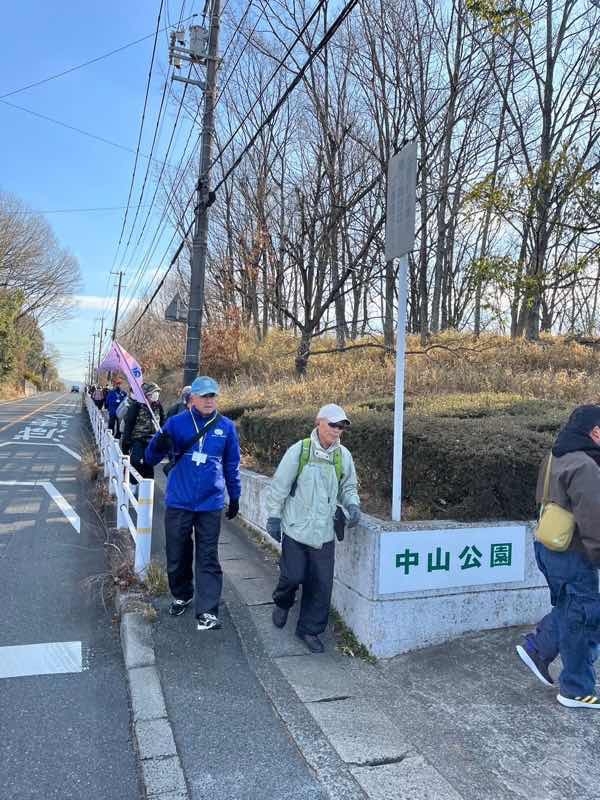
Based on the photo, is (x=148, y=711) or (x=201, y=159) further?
(x=201, y=159)

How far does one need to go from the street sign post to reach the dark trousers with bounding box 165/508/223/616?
1.38 metres

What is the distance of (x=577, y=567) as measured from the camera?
346 centimetres

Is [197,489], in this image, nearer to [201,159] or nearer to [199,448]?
[199,448]

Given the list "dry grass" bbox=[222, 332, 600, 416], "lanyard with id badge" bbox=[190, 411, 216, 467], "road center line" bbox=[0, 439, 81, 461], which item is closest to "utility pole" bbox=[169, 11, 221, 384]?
"dry grass" bbox=[222, 332, 600, 416]

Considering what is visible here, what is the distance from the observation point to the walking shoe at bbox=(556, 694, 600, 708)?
3453 mm

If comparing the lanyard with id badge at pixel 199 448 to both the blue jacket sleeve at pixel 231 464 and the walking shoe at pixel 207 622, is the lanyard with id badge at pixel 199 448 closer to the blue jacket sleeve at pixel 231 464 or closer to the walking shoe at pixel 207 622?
the blue jacket sleeve at pixel 231 464

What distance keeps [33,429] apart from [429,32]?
18.9 meters

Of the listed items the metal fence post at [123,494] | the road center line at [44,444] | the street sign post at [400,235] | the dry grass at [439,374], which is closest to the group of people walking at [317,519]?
the street sign post at [400,235]

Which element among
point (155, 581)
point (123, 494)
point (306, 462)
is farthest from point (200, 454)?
point (123, 494)

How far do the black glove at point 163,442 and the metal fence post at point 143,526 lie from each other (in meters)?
0.70

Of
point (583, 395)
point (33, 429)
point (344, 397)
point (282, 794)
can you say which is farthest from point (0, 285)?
point (282, 794)

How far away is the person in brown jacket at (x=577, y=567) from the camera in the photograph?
3.28m

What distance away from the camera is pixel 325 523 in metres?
4.17

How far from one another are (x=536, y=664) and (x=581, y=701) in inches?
13.9
